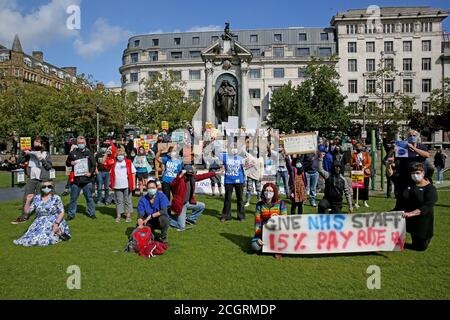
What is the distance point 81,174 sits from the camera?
11.1 metres

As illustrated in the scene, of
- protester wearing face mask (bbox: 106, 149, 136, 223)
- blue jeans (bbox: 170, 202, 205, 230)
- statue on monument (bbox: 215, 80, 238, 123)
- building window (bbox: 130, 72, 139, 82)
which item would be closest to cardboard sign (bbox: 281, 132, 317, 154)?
blue jeans (bbox: 170, 202, 205, 230)

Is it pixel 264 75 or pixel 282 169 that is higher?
pixel 264 75

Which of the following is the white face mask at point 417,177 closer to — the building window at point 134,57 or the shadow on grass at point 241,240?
the shadow on grass at point 241,240

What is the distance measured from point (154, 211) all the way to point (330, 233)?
377 cm

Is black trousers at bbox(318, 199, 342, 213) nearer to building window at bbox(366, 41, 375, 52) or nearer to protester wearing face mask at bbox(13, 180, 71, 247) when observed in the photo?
protester wearing face mask at bbox(13, 180, 71, 247)

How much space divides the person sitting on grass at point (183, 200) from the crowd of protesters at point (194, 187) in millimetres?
25

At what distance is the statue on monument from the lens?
80.2ft

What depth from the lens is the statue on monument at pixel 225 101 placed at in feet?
80.2

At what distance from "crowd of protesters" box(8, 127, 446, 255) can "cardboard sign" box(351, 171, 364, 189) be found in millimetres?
153

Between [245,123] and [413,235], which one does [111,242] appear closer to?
[413,235]

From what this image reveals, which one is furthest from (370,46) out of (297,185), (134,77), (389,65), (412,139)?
(412,139)
